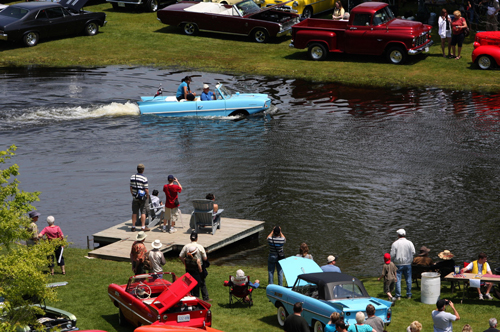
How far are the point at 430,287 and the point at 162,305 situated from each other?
457 cm

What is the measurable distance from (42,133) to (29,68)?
1055 centimetres

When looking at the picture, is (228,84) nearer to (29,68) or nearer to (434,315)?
(29,68)

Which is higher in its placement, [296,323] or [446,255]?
[296,323]

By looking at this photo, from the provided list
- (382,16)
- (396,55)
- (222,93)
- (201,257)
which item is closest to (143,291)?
(201,257)

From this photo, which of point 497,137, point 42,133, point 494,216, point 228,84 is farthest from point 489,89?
point 42,133

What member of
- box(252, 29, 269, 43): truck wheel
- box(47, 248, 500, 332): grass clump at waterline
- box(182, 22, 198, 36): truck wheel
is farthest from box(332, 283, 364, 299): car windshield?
box(182, 22, 198, 36): truck wheel

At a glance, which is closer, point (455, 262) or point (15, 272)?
point (15, 272)

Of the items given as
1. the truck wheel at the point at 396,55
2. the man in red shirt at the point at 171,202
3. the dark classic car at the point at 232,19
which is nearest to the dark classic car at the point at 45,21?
the dark classic car at the point at 232,19

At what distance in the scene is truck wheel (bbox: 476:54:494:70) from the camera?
1059 inches

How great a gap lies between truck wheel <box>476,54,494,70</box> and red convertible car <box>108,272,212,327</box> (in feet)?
69.1

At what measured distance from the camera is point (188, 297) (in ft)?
31.6

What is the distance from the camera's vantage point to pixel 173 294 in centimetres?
945

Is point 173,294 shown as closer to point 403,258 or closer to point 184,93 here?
point 403,258

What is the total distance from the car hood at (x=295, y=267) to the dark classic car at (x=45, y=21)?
84.7 feet
